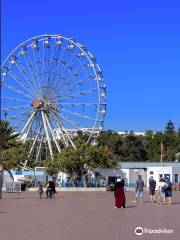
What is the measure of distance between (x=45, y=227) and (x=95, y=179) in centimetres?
5449

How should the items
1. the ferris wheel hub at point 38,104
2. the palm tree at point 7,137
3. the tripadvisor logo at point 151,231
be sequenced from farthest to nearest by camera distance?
the palm tree at point 7,137 → the ferris wheel hub at point 38,104 → the tripadvisor logo at point 151,231

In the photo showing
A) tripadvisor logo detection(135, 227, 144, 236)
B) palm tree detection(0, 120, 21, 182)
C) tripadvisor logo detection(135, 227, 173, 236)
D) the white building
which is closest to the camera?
tripadvisor logo detection(135, 227, 144, 236)

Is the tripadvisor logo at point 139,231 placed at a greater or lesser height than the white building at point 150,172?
lesser

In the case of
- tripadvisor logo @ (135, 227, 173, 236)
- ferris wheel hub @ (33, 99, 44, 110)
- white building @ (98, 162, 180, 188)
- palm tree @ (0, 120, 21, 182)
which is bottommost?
tripadvisor logo @ (135, 227, 173, 236)

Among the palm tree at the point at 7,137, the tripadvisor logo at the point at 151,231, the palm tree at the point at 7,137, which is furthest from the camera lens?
the palm tree at the point at 7,137

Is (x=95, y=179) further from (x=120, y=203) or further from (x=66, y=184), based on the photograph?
(x=120, y=203)

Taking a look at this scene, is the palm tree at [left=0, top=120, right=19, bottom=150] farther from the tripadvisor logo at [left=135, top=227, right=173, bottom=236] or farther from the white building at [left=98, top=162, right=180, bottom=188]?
the tripadvisor logo at [left=135, top=227, right=173, bottom=236]

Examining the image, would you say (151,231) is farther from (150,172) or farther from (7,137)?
(150,172)

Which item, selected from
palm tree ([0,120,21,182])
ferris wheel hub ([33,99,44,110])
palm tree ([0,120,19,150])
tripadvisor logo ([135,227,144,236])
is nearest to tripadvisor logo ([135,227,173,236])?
tripadvisor logo ([135,227,144,236])

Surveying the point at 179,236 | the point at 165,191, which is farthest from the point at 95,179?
the point at 179,236

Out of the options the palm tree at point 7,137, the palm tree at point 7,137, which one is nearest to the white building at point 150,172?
the palm tree at point 7,137

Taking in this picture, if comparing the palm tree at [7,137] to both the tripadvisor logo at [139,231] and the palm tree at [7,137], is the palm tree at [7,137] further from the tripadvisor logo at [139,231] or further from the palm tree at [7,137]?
the tripadvisor logo at [139,231]

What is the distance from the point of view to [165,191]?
3122 centimetres

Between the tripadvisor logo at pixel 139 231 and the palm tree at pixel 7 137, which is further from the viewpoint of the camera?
the palm tree at pixel 7 137
